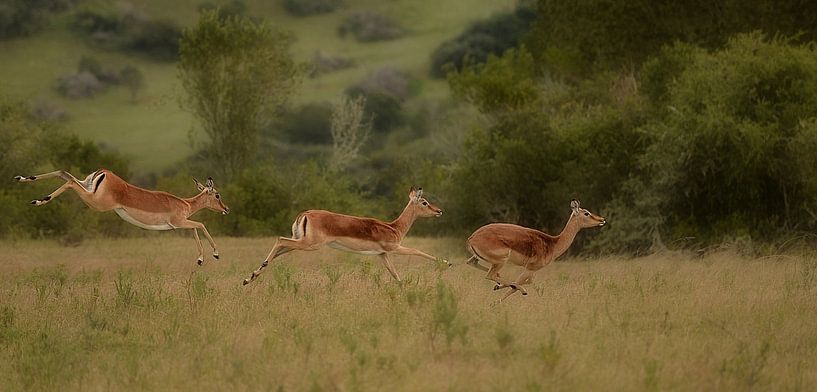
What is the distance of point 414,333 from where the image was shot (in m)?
10.1

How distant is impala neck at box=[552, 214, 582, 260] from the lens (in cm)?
1287

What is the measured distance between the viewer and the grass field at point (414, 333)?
8.59 m

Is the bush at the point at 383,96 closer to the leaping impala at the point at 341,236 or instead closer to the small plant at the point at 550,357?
the leaping impala at the point at 341,236

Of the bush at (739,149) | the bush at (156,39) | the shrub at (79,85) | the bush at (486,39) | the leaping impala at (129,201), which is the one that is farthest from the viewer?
the bush at (156,39)

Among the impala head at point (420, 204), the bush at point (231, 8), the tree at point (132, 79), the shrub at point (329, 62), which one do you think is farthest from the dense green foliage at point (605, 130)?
the shrub at point (329, 62)

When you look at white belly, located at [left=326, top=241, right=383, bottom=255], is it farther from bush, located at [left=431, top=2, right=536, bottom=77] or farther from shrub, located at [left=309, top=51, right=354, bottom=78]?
shrub, located at [left=309, top=51, right=354, bottom=78]

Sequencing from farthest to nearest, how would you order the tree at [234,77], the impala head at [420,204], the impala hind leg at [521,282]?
the tree at [234,77], the impala head at [420,204], the impala hind leg at [521,282]

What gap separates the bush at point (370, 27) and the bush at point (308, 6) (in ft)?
4.96

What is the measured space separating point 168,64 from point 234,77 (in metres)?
36.6

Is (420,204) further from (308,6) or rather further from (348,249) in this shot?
(308,6)

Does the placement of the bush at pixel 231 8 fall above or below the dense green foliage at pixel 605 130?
below

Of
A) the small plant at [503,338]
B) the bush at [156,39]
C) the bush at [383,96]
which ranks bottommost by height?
the bush at [383,96]

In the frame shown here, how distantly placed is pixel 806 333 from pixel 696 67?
515 inches

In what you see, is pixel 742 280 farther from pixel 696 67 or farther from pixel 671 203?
pixel 696 67
